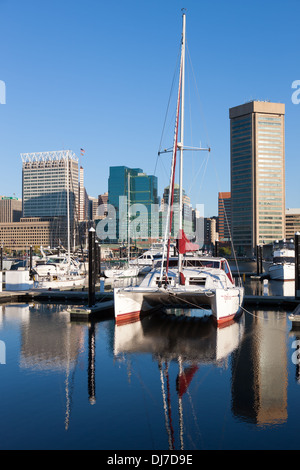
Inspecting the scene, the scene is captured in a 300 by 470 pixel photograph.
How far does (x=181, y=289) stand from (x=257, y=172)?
536ft

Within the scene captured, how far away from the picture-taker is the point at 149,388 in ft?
41.4

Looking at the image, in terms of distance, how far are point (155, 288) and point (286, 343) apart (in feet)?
22.6

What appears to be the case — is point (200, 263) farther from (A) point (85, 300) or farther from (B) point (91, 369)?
(B) point (91, 369)

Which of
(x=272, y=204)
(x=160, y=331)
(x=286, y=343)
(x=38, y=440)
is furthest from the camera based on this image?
(x=272, y=204)

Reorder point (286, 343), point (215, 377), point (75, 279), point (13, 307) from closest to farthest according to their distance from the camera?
point (215, 377), point (286, 343), point (13, 307), point (75, 279)

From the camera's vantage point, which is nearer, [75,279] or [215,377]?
[215,377]

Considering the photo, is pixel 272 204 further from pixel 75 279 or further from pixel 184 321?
pixel 184 321

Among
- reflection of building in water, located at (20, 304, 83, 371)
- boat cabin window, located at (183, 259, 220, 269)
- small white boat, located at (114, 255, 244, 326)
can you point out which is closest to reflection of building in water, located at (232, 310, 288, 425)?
small white boat, located at (114, 255, 244, 326)

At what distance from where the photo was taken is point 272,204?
180250 millimetres

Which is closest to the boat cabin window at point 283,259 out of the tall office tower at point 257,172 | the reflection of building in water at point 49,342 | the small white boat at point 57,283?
the small white boat at point 57,283

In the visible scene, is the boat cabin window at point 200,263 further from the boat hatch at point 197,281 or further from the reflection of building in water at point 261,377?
the reflection of building in water at point 261,377

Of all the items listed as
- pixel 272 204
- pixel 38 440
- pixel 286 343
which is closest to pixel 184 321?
pixel 286 343

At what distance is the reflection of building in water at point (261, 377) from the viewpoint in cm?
1069

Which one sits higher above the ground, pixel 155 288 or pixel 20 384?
pixel 155 288
